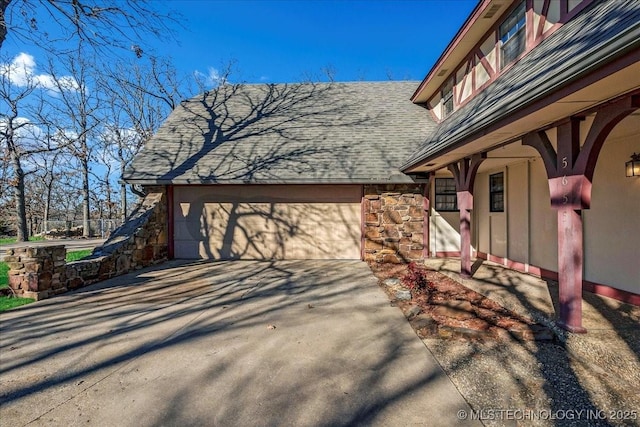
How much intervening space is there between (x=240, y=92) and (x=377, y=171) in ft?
23.9

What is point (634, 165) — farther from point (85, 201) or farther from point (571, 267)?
point (85, 201)

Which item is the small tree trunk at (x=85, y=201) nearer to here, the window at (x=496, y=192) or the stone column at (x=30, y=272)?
the stone column at (x=30, y=272)

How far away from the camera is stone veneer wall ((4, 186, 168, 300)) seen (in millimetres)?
5594

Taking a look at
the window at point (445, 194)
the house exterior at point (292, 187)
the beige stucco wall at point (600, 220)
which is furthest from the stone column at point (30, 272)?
the beige stucco wall at point (600, 220)

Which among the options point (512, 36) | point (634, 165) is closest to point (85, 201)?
point (512, 36)

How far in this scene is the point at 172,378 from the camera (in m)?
2.97

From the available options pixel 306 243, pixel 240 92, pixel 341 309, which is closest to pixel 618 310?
pixel 341 309

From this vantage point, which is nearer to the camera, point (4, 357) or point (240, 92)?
point (4, 357)

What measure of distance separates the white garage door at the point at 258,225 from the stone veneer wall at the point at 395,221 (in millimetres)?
680

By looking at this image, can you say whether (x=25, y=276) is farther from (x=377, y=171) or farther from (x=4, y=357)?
(x=377, y=171)

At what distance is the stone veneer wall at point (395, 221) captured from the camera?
29.3 feet

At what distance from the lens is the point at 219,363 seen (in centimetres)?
324

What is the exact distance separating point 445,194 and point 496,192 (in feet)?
4.70

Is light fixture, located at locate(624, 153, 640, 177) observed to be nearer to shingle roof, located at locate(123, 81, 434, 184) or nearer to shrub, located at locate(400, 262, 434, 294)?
shrub, located at locate(400, 262, 434, 294)
